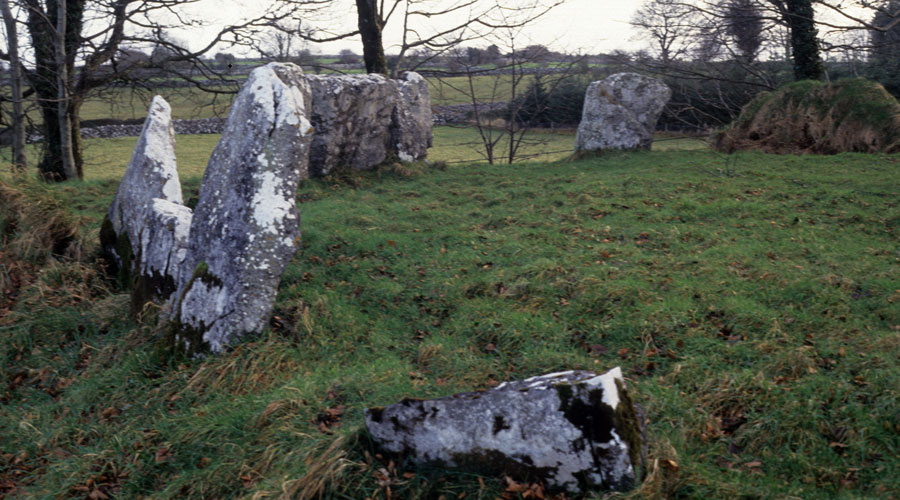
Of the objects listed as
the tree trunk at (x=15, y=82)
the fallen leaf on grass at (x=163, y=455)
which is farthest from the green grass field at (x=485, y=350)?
the tree trunk at (x=15, y=82)

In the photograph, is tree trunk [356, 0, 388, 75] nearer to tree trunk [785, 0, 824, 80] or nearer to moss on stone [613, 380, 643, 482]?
tree trunk [785, 0, 824, 80]

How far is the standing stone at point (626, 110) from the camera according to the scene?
15.9m

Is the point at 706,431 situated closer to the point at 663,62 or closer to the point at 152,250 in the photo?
the point at 152,250

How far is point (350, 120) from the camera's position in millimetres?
13023

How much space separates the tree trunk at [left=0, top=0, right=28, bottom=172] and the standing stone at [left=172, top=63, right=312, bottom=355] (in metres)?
7.76

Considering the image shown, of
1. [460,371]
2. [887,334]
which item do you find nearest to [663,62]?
[887,334]

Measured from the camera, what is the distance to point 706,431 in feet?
14.2

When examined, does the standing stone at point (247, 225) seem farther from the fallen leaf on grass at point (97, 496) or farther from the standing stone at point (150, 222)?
the fallen leaf on grass at point (97, 496)

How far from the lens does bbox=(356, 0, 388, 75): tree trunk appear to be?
17.0 metres

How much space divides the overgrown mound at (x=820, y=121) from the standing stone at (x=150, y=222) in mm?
12559

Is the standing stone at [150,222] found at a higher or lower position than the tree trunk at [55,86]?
lower

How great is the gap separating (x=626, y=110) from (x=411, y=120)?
5.57 meters

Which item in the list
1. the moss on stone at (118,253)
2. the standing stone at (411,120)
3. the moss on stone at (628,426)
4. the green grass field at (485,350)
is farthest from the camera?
the standing stone at (411,120)

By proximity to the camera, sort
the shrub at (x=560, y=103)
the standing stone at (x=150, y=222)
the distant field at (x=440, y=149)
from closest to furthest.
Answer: the standing stone at (x=150, y=222), the distant field at (x=440, y=149), the shrub at (x=560, y=103)
